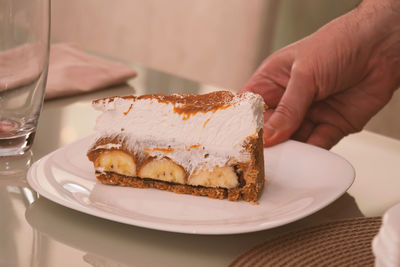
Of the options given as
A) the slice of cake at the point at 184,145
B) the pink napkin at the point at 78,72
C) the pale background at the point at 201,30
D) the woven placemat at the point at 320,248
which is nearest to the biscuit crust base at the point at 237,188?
the slice of cake at the point at 184,145

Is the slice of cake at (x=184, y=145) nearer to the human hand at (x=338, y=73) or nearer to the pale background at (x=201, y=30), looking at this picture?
the human hand at (x=338, y=73)

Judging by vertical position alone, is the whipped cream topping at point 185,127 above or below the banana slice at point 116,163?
above

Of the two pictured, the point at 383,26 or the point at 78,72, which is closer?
the point at 383,26

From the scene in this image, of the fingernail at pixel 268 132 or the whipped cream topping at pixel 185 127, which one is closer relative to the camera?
the whipped cream topping at pixel 185 127

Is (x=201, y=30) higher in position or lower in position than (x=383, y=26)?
lower

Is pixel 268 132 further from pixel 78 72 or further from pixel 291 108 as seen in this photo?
pixel 78 72

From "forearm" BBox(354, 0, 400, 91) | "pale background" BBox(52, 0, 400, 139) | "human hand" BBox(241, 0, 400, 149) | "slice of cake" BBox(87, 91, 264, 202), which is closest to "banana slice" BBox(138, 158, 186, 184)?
"slice of cake" BBox(87, 91, 264, 202)

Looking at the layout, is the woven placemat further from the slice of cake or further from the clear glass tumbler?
the clear glass tumbler

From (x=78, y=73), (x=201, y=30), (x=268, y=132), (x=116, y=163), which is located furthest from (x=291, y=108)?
(x=201, y=30)
